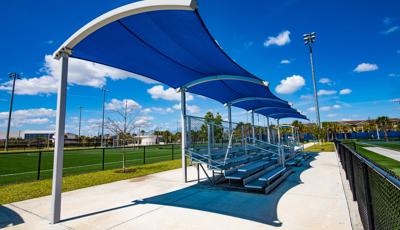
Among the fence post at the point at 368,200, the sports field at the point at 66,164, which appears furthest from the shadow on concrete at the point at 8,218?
the fence post at the point at 368,200

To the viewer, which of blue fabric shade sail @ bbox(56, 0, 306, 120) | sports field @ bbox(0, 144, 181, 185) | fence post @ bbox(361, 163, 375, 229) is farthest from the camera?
sports field @ bbox(0, 144, 181, 185)

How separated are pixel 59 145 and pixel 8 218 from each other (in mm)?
1819

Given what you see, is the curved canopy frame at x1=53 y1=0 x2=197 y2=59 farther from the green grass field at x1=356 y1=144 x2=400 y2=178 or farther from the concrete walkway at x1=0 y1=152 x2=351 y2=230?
the green grass field at x1=356 y1=144 x2=400 y2=178

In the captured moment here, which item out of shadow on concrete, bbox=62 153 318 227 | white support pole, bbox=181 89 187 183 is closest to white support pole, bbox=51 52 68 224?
shadow on concrete, bbox=62 153 318 227

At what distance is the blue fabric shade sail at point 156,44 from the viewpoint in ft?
12.2

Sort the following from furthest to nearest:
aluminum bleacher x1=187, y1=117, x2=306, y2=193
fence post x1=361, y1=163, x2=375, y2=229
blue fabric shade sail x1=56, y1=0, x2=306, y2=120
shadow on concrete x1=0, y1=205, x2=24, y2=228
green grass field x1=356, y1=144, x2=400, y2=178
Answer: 1. green grass field x1=356, y1=144, x2=400, y2=178
2. aluminum bleacher x1=187, y1=117, x2=306, y2=193
3. shadow on concrete x1=0, y1=205, x2=24, y2=228
4. blue fabric shade sail x1=56, y1=0, x2=306, y2=120
5. fence post x1=361, y1=163, x2=375, y2=229

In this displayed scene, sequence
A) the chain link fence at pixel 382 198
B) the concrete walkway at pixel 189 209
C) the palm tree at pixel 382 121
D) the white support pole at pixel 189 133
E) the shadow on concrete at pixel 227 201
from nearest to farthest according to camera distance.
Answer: the chain link fence at pixel 382 198, the concrete walkway at pixel 189 209, the shadow on concrete at pixel 227 201, the white support pole at pixel 189 133, the palm tree at pixel 382 121

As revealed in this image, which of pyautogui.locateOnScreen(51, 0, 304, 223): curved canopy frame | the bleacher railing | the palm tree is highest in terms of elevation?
the palm tree

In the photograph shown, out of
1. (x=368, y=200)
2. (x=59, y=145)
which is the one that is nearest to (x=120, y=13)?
(x=59, y=145)

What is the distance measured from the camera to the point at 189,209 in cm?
475

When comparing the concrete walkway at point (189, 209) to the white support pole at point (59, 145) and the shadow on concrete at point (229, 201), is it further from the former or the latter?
the white support pole at point (59, 145)

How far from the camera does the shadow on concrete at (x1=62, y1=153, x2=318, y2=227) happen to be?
14.4 ft

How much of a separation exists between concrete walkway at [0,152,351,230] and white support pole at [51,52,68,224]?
0.32m

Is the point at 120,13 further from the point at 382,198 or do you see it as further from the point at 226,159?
the point at 226,159
